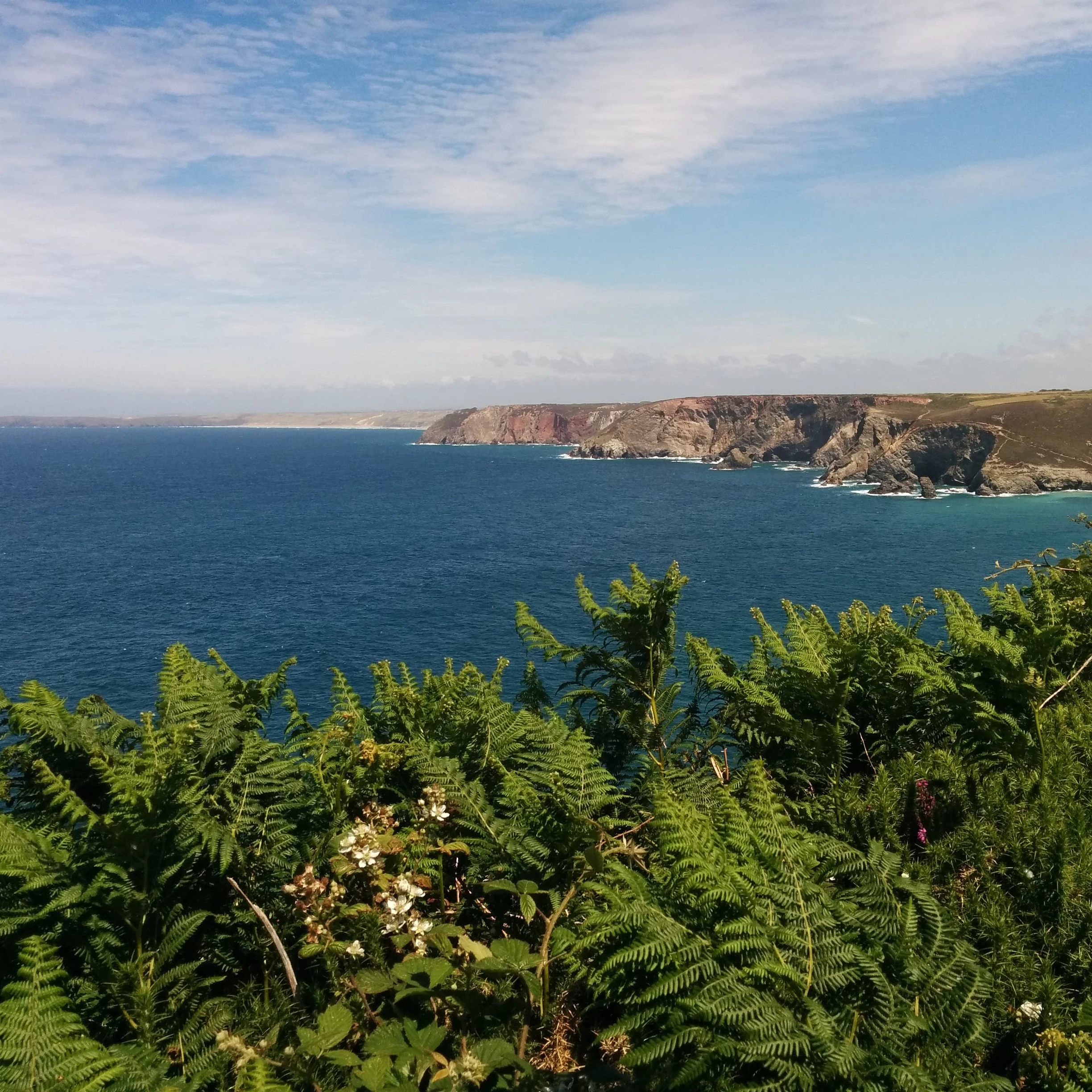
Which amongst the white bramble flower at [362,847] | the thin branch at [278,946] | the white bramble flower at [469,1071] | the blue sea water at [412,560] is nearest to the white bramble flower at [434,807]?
the white bramble flower at [362,847]

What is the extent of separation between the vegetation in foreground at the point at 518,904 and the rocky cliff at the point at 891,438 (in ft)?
318

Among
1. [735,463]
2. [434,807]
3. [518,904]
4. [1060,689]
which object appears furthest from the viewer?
[735,463]

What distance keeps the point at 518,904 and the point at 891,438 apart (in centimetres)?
12219

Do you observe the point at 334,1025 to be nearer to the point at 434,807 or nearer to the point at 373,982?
the point at 373,982

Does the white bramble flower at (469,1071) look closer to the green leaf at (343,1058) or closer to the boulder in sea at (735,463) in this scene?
the green leaf at (343,1058)

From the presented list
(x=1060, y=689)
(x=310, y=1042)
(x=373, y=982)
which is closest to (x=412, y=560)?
(x=1060, y=689)

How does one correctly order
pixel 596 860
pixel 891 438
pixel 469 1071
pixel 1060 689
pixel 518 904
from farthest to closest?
pixel 891 438 < pixel 1060 689 < pixel 518 904 < pixel 596 860 < pixel 469 1071

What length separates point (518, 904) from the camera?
4.29 m

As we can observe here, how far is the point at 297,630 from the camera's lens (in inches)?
1593

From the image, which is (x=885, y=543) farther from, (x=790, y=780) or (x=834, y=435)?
(x=834, y=435)

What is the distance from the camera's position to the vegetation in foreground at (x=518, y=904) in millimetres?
2639

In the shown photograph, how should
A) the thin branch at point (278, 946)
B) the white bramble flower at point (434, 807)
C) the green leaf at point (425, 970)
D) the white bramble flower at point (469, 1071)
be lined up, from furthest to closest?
1. the white bramble flower at point (434, 807)
2. the thin branch at point (278, 946)
3. the green leaf at point (425, 970)
4. the white bramble flower at point (469, 1071)

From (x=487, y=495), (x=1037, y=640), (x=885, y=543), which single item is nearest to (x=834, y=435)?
(x=487, y=495)

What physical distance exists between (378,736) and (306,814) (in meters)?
1.71
